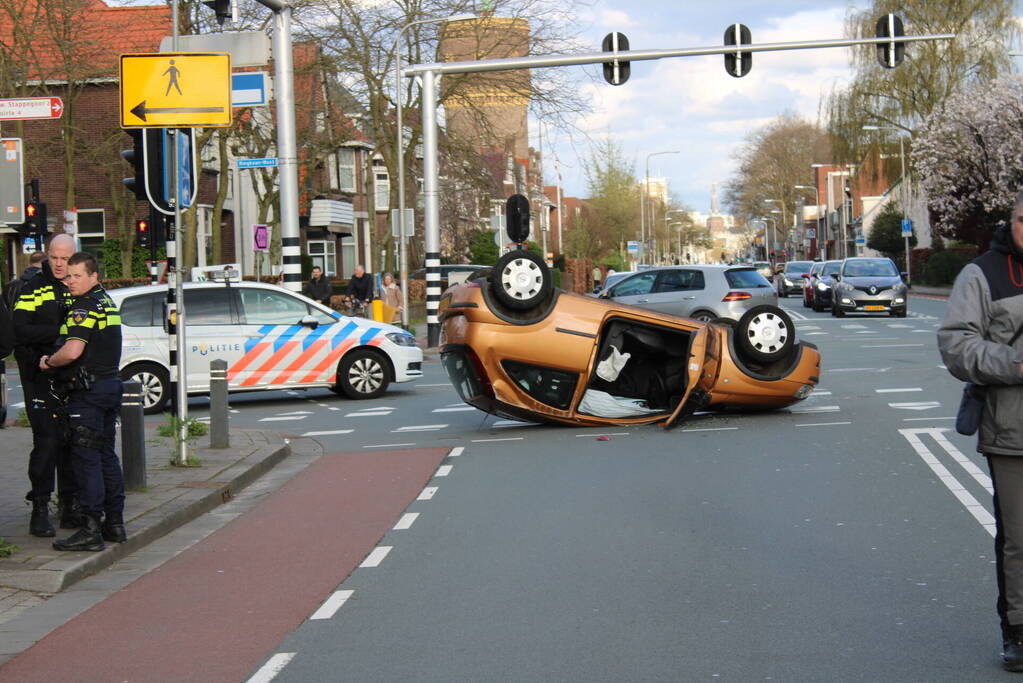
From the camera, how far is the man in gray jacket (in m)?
5.23

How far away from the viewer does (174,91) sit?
11.6m

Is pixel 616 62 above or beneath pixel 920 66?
beneath

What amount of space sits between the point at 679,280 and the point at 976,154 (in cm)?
3633

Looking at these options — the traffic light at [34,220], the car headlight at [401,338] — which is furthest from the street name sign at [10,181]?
the traffic light at [34,220]

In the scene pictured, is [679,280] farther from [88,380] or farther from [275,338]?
[88,380]

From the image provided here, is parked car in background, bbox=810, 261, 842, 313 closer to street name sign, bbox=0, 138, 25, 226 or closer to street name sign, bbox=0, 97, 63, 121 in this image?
street name sign, bbox=0, 138, 25, 226

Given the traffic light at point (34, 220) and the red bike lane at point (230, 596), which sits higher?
the traffic light at point (34, 220)

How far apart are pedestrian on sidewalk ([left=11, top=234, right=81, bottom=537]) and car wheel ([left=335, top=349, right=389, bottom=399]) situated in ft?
33.2

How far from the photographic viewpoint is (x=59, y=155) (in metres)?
40.2

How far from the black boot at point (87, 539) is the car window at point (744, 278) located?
59.7 ft

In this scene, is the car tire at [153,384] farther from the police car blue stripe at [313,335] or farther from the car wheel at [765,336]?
the car wheel at [765,336]

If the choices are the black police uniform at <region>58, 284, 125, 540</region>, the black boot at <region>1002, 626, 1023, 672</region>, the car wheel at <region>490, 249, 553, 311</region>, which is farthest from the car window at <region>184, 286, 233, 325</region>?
the black boot at <region>1002, 626, 1023, 672</region>

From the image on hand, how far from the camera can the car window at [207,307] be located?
712 inches

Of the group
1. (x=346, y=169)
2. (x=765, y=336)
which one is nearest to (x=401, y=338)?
(x=765, y=336)
